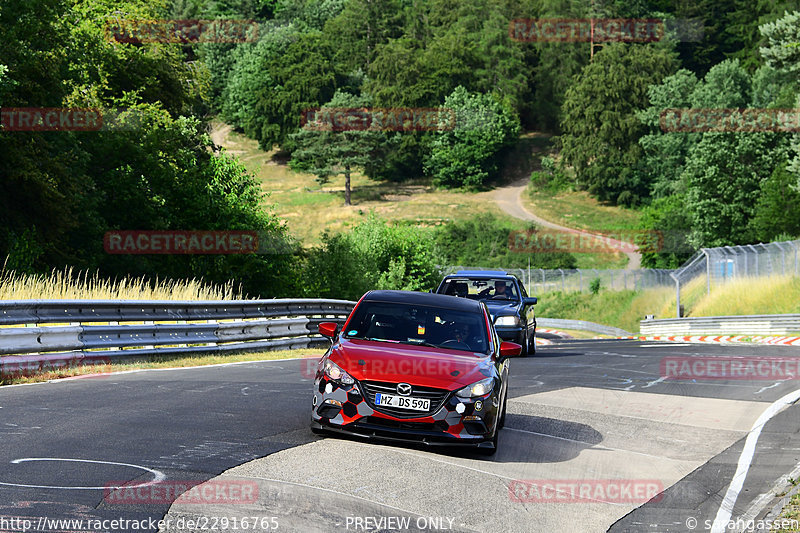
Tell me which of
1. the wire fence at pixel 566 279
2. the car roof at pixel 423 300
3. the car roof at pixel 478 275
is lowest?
the wire fence at pixel 566 279

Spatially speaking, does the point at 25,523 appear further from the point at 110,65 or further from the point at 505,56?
the point at 505,56

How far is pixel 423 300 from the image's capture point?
1100cm

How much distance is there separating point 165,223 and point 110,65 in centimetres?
798

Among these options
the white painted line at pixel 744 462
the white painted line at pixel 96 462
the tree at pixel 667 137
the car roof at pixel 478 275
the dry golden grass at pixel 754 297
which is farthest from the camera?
the tree at pixel 667 137

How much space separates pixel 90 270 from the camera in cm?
3136

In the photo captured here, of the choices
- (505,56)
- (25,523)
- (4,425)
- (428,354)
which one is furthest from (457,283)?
(505,56)

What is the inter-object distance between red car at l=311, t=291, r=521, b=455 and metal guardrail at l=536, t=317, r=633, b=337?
4644 centimetres

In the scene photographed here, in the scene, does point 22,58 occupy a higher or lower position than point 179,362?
higher

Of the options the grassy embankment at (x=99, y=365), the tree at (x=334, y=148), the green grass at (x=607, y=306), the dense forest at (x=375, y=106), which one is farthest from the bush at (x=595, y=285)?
the tree at (x=334, y=148)

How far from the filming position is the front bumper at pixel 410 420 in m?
9.22

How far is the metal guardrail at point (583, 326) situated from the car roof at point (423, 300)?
45.6 m

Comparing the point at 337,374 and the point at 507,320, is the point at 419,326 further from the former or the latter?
the point at 507,320

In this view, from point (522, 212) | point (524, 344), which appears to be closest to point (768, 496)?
point (524, 344)

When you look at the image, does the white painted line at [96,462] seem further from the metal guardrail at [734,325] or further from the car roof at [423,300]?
the metal guardrail at [734,325]
